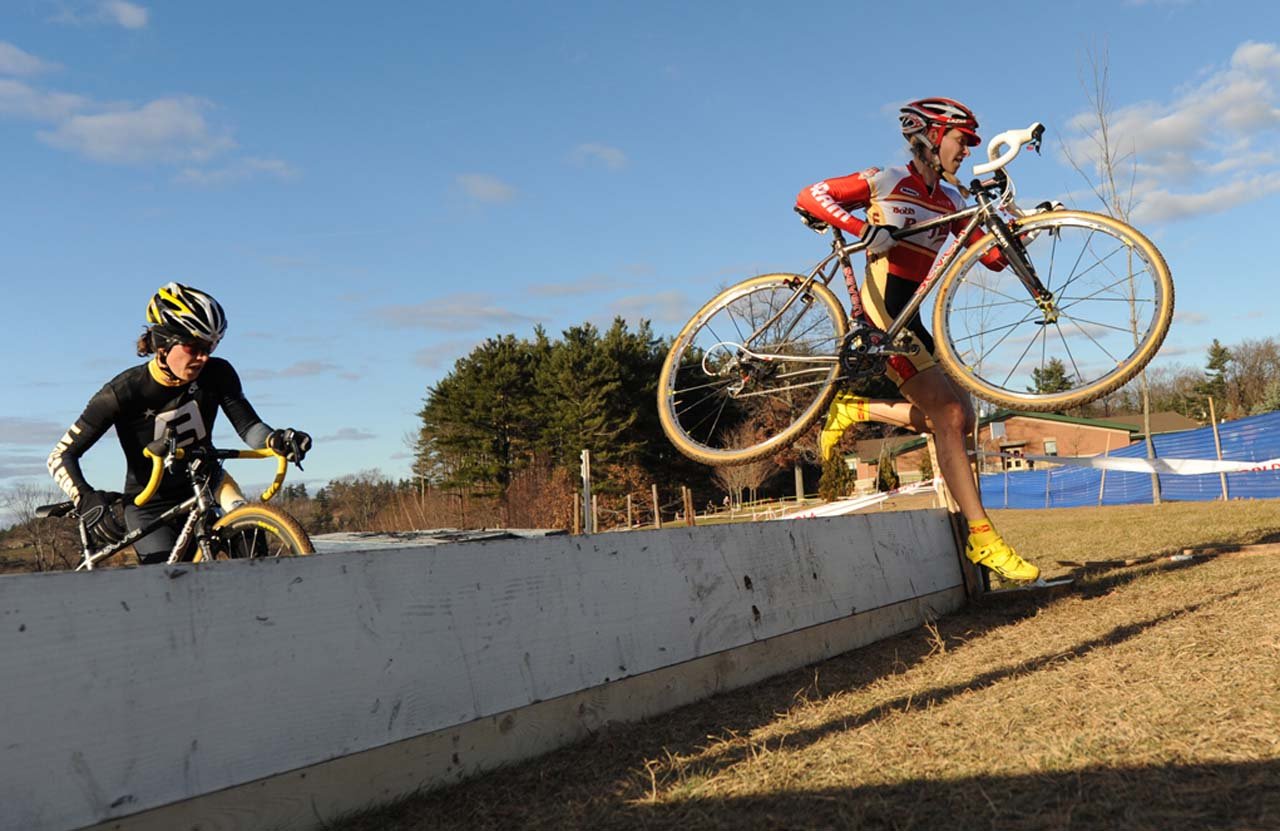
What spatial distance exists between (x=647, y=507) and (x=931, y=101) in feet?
117

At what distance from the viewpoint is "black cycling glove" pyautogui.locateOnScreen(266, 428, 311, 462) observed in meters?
4.50

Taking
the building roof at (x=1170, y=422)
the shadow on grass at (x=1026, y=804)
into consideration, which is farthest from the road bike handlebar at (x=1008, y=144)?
the building roof at (x=1170, y=422)

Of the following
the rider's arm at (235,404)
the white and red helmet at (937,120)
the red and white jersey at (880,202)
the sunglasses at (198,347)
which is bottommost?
the rider's arm at (235,404)

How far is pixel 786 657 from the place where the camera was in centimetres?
495

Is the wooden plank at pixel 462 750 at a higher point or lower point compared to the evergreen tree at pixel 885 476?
lower

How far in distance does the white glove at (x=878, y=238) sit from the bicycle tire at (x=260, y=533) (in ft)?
11.4

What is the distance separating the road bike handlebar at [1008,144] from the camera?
15.5 feet

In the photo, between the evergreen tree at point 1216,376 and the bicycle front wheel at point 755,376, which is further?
the evergreen tree at point 1216,376

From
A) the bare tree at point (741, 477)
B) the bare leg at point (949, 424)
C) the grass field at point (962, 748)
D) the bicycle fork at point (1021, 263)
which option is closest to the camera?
the grass field at point (962, 748)

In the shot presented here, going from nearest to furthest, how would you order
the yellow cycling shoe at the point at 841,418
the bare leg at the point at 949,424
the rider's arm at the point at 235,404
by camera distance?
the rider's arm at the point at 235,404 → the bare leg at the point at 949,424 → the yellow cycling shoe at the point at 841,418

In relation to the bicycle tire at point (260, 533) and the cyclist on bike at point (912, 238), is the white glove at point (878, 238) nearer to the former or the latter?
the cyclist on bike at point (912, 238)

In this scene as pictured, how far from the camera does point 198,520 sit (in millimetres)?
4344

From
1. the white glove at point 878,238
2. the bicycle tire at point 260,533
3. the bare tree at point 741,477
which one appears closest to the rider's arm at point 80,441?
the bicycle tire at point 260,533

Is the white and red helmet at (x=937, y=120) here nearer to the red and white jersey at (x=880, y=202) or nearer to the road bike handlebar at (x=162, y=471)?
the red and white jersey at (x=880, y=202)
